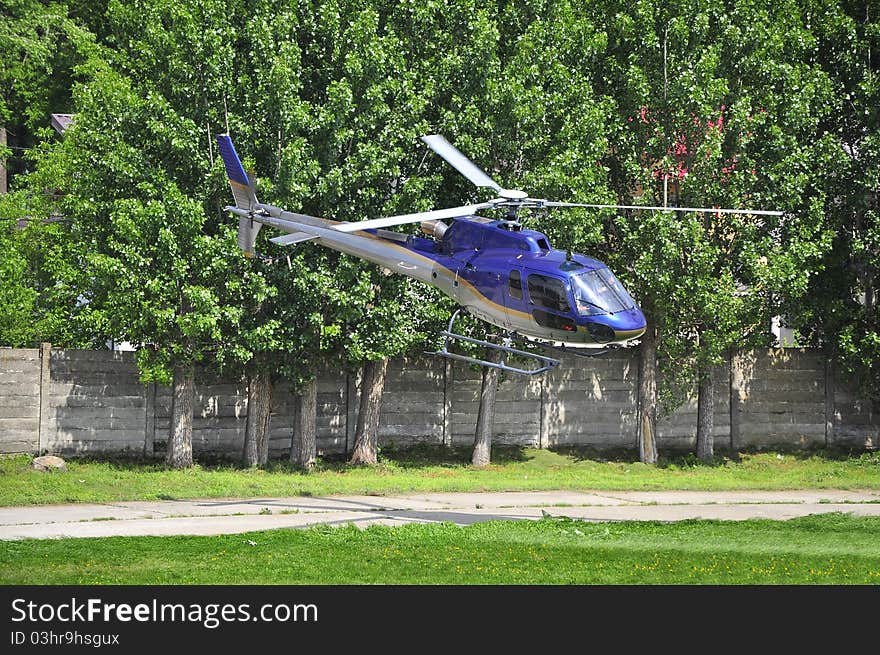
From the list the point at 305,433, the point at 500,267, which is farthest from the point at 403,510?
the point at 305,433

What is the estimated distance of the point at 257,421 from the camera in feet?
79.4

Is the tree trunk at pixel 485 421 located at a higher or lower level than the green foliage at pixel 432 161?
lower

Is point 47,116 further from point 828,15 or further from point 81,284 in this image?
point 828,15

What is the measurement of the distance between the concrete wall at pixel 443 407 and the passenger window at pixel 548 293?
9.09 m

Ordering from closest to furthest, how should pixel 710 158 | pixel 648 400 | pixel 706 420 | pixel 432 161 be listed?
1. pixel 432 161
2. pixel 710 158
3. pixel 648 400
4. pixel 706 420

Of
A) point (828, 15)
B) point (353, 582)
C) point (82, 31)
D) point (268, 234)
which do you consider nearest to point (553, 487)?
point (268, 234)

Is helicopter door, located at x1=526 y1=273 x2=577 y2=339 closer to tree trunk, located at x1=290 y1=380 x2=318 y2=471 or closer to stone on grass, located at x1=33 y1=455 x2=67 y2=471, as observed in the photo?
Result: tree trunk, located at x1=290 y1=380 x2=318 y2=471

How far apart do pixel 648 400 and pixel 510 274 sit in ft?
34.2

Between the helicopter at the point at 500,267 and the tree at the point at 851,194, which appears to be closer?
the helicopter at the point at 500,267

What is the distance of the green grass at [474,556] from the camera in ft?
44.8

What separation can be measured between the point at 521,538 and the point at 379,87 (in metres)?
10.6

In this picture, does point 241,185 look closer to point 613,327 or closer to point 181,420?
point 181,420

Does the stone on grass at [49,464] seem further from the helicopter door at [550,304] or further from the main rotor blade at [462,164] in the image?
the helicopter door at [550,304]

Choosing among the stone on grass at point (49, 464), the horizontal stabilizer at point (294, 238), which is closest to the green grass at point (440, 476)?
the stone on grass at point (49, 464)
